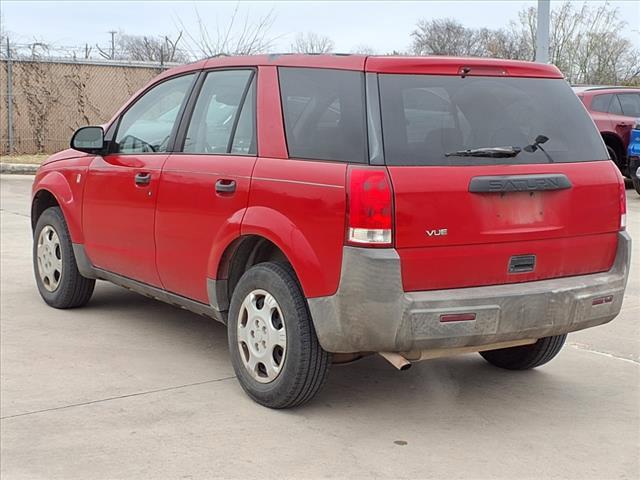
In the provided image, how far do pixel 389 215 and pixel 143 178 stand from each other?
7.10 ft

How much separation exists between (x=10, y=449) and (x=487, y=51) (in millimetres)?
32229

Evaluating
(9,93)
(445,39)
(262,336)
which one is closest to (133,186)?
(262,336)

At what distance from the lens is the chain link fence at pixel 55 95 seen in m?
20.3

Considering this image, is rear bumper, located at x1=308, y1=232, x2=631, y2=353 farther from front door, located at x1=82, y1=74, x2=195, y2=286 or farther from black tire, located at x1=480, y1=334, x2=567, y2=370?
front door, located at x1=82, y1=74, x2=195, y2=286

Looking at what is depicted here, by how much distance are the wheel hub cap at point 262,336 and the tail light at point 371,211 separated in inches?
27.9

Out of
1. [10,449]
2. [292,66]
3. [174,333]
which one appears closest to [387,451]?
[10,449]

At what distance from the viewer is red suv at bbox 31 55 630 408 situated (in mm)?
4148

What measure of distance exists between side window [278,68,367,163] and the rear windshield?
0.45 feet

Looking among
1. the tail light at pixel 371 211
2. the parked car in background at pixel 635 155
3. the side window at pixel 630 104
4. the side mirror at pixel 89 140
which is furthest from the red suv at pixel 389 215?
the side window at pixel 630 104

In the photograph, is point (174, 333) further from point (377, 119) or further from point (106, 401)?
point (377, 119)

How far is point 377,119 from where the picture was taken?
4.25m

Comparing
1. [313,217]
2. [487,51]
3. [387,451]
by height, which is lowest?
[387,451]

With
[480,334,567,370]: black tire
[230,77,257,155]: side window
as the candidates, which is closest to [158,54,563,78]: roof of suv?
[230,77,257,155]: side window

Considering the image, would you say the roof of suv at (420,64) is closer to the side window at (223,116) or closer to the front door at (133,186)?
the side window at (223,116)
